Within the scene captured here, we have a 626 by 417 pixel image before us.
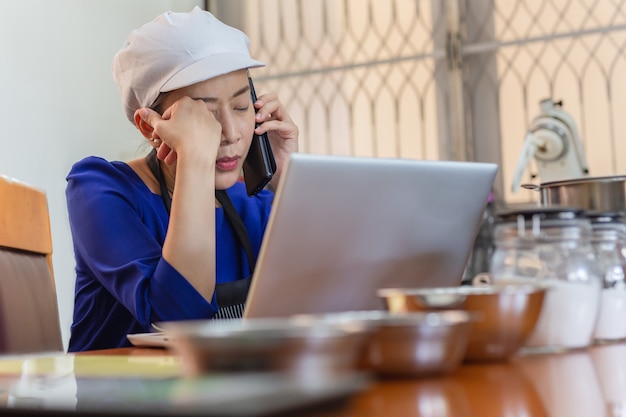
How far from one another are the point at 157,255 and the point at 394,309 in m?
0.73

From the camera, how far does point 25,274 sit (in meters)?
1.40

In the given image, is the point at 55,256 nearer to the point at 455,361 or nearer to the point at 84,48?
the point at 84,48

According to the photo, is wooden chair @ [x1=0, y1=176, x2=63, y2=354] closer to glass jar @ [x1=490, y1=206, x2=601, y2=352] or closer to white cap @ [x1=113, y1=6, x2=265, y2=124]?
white cap @ [x1=113, y1=6, x2=265, y2=124]

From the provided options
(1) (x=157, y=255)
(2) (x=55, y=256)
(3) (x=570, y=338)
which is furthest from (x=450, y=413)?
(2) (x=55, y=256)

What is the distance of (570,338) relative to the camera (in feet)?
2.86

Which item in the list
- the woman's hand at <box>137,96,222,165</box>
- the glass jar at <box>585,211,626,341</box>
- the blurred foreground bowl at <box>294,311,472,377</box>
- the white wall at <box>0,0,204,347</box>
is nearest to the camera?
the blurred foreground bowl at <box>294,311,472,377</box>

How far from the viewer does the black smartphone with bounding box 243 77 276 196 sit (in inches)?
69.4

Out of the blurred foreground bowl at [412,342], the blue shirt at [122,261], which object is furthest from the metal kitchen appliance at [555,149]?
the blurred foreground bowl at [412,342]

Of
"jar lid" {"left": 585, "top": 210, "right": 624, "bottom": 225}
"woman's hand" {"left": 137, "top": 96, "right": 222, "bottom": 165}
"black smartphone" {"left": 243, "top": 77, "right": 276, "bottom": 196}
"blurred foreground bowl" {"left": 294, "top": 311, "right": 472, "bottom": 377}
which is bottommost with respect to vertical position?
"blurred foreground bowl" {"left": 294, "top": 311, "right": 472, "bottom": 377}

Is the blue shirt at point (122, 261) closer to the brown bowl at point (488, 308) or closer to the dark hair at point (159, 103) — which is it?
the dark hair at point (159, 103)

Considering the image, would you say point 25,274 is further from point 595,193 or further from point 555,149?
point 555,149

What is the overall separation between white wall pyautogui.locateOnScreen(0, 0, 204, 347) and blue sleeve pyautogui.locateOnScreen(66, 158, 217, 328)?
149cm

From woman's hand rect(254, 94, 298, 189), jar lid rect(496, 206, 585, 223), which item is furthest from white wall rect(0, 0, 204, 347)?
jar lid rect(496, 206, 585, 223)

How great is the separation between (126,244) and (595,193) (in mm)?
733
